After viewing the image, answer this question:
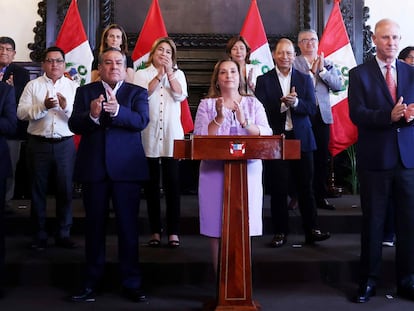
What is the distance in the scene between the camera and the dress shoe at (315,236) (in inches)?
145

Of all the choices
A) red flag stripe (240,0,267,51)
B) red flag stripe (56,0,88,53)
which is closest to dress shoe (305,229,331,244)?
red flag stripe (240,0,267,51)

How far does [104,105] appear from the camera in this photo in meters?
2.66

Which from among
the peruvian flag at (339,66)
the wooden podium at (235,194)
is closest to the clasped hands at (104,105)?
the wooden podium at (235,194)

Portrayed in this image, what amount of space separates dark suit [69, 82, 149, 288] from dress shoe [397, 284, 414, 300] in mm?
1533

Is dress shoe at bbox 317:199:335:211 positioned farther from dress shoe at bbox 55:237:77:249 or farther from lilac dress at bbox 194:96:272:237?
dress shoe at bbox 55:237:77:249

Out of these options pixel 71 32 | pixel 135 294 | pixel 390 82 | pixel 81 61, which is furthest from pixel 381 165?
pixel 71 32

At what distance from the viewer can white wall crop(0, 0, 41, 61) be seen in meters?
5.54

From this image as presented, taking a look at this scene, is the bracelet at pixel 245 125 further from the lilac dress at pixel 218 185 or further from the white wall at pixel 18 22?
the white wall at pixel 18 22

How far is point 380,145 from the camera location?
2.89 m

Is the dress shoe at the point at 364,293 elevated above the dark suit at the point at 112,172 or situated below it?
below

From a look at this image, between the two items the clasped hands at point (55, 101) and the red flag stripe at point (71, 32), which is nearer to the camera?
the clasped hands at point (55, 101)

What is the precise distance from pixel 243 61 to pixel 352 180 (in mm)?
2131

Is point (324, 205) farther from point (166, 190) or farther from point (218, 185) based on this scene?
point (218, 185)

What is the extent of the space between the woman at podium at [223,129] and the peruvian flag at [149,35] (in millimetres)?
2244
